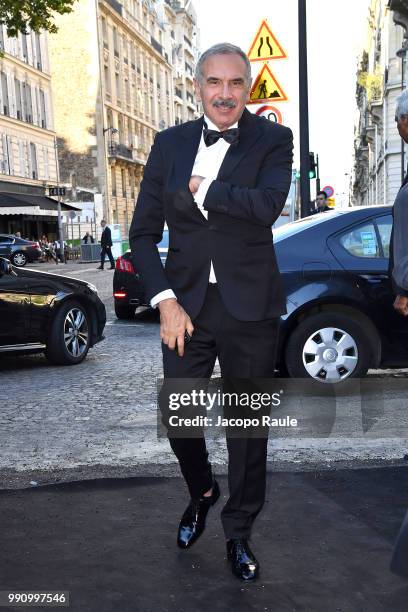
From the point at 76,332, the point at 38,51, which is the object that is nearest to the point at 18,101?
the point at 38,51

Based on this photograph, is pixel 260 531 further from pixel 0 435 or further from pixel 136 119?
pixel 136 119

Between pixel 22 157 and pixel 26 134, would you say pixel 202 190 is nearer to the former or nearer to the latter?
pixel 22 157

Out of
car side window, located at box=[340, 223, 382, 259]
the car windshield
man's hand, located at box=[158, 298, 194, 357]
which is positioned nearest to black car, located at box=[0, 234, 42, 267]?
the car windshield

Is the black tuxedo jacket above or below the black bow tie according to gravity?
below

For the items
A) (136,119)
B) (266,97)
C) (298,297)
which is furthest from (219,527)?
(136,119)

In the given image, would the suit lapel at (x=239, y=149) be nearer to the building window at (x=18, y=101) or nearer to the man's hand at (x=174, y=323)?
the man's hand at (x=174, y=323)

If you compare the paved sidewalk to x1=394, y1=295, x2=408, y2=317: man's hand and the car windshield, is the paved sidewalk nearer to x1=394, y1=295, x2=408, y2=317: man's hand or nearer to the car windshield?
x1=394, y1=295, x2=408, y2=317: man's hand

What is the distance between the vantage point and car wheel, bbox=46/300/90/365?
7766mm

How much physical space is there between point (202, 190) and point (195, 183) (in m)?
0.05

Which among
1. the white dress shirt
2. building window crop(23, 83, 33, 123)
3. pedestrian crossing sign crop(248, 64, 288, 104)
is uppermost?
building window crop(23, 83, 33, 123)

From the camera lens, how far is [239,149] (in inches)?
112

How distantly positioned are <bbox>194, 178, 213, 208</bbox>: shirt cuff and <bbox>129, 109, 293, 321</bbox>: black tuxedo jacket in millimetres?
43

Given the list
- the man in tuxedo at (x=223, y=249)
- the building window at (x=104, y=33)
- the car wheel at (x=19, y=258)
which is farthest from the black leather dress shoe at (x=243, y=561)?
the building window at (x=104, y=33)

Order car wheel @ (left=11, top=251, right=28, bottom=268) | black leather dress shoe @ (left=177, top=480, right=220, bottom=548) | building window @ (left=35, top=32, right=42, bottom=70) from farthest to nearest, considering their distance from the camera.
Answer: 1. building window @ (left=35, top=32, right=42, bottom=70)
2. car wheel @ (left=11, top=251, right=28, bottom=268)
3. black leather dress shoe @ (left=177, top=480, right=220, bottom=548)
